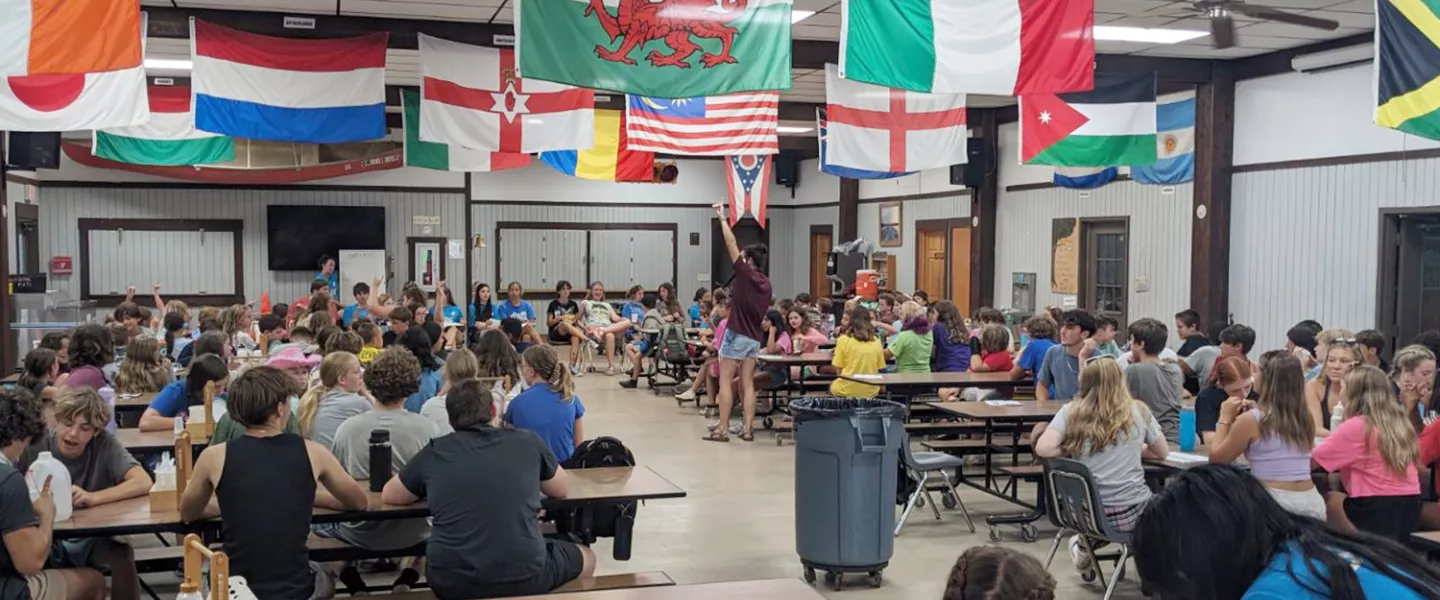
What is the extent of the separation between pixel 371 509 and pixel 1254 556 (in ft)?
11.3

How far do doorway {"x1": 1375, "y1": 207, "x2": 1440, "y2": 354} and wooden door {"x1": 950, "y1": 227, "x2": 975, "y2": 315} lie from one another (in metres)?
6.51

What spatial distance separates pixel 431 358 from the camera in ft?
24.5

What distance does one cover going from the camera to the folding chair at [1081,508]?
5.55 metres

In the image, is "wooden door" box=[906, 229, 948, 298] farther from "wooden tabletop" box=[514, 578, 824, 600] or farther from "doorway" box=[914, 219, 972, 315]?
"wooden tabletop" box=[514, 578, 824, 600]

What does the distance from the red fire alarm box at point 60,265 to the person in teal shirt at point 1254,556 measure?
19319mm

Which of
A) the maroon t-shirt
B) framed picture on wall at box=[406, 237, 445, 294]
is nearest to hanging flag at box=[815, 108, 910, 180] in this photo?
the maroon t-shirt

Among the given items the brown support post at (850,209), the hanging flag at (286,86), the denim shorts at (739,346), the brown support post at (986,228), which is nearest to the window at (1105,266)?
the brown support post at (986,228)

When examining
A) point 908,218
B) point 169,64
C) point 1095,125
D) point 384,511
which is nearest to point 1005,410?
point 1095,125

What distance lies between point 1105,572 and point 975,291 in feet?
33.0

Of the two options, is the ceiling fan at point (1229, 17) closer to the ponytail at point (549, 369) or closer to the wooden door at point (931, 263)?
the ponytail at point (549, 369)

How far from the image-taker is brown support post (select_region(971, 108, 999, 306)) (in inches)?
637

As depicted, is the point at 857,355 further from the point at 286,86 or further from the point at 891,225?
the point at 891,225

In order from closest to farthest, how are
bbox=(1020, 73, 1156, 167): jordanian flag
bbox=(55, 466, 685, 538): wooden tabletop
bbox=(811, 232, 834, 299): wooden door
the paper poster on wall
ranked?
bbox=(55, 466, 685, 538): wooden tabletop < bbox=(1020, 73, 1156, 167): jordanian flag < the paper poster on wall < bbox=(811, 232, 834, 299): wooden door

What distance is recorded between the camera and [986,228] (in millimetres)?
16312
